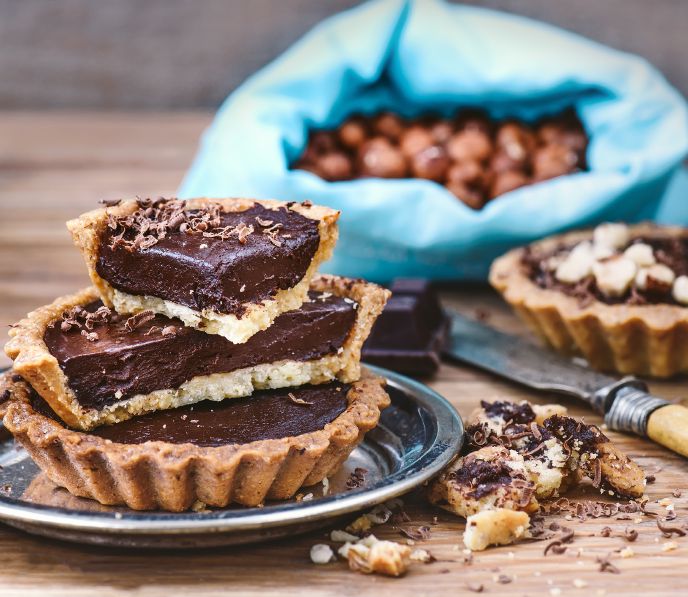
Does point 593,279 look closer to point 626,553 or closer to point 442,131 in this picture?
point 442,131

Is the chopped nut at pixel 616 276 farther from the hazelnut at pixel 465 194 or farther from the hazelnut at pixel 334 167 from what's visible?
the hazelnut at pixel 334 167

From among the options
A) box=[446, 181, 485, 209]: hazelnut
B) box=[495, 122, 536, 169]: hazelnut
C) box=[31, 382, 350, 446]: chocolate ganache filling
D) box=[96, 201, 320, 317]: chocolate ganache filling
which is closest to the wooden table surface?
box=[31, 382, 350, 446]: chocolate ganache filling

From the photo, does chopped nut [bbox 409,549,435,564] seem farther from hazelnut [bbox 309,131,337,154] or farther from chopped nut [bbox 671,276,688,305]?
hazelnut [bbox 309,131,337,154]

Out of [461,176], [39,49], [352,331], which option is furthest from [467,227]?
[39,49]

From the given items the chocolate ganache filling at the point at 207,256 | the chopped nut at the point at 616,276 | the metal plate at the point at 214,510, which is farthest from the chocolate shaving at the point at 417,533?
the chopped nut at the point at 616,276

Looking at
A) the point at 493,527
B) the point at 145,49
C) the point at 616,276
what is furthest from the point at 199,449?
the point at 145,49

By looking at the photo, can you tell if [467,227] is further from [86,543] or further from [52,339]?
[86,543]

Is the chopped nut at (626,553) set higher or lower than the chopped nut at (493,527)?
lower
